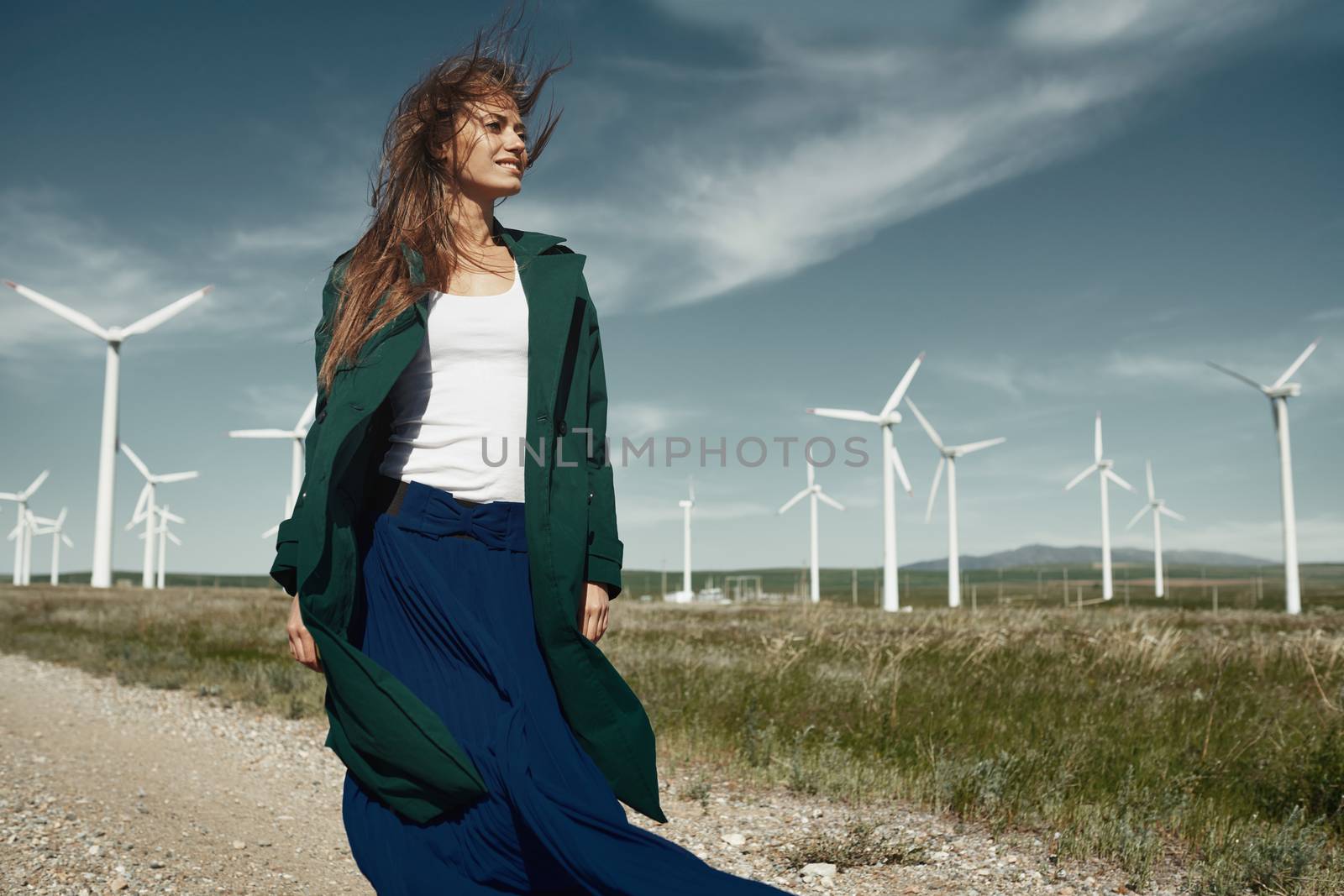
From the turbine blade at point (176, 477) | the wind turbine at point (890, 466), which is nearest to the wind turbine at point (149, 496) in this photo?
the turbine blade at point (176, 477)

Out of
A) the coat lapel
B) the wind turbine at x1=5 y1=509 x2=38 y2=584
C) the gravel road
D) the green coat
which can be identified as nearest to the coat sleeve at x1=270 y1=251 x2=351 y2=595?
the green coat

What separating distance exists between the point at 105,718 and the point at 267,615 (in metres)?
13.4

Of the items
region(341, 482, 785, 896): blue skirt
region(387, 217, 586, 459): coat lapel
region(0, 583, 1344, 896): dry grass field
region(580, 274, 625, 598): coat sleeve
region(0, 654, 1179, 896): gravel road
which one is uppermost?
region(387, 217, 586, 459): coat lapel

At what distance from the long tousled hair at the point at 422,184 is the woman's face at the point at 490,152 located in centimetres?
3

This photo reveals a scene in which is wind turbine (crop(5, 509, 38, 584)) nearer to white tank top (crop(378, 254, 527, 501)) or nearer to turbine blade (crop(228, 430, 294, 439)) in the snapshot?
turbine blade (crop(228, 430, 294, 439))

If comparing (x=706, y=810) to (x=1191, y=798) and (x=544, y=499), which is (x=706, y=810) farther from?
(x=544, y=499)

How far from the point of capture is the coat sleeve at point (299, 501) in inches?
97.8

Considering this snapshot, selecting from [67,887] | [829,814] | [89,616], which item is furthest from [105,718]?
[89,616]

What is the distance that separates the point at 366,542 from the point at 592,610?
617 millimetres

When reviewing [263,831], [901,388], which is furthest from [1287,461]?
[263,831]

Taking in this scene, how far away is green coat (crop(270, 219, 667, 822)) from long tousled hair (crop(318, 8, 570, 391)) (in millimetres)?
88

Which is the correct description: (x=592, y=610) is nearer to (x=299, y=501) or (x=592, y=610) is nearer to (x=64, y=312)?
(x=299, y=501)

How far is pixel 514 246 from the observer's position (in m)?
2.83

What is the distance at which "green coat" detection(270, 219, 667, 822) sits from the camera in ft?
7.62
